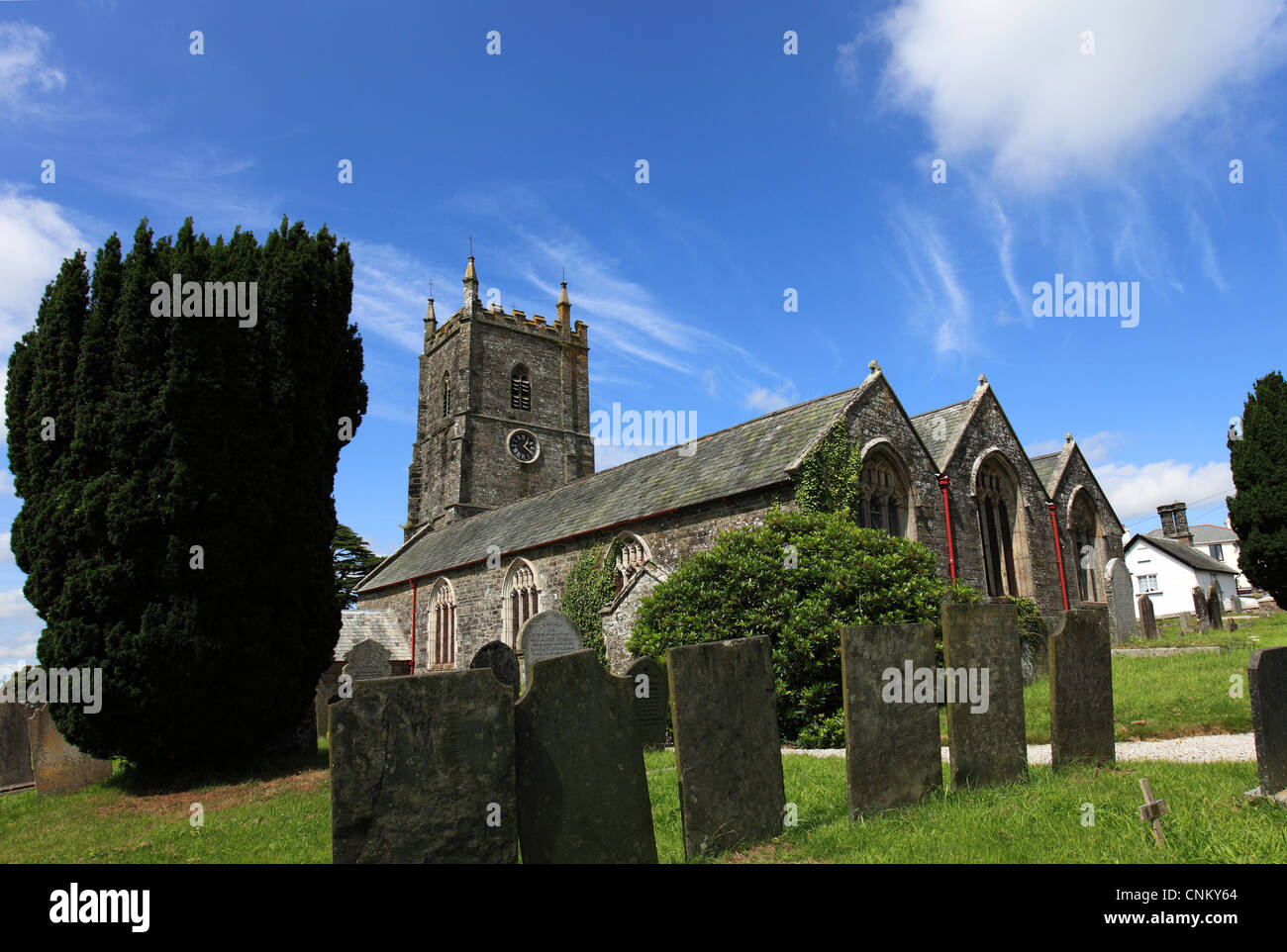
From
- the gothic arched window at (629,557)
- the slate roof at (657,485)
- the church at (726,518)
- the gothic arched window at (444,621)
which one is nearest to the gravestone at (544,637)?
the church at (726,518)

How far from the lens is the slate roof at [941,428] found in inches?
725

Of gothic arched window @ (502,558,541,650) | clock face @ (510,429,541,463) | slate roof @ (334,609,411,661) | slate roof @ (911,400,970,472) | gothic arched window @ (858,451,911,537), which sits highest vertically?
clock face @ (510,429,541,463)

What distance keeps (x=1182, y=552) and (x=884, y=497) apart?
40.7 metres

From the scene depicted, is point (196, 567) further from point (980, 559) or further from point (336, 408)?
point (980, 559)

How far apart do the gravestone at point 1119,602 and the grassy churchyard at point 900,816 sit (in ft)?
32.8

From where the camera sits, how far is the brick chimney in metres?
48.7

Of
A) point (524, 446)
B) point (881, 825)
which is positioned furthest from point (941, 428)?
point (524, 446)

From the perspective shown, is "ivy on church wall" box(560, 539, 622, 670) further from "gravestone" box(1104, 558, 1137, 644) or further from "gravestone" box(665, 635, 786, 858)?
"gravestone" box(1104, 558, 1137, 644)

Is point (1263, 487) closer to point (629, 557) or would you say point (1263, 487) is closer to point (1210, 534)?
point (629, 557)

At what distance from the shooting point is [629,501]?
19062 millimetres

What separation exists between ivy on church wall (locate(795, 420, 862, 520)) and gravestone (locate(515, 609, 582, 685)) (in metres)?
4.84

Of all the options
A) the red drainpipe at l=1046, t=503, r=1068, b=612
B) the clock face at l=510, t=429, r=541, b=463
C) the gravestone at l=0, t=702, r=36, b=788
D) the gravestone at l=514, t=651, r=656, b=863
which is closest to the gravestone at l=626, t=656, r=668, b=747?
the gravestone at l=514, t=651, r=656, b=863
